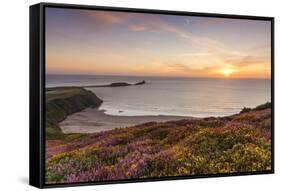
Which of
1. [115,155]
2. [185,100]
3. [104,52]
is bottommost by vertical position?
[115,155]

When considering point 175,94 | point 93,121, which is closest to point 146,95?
point 175,94

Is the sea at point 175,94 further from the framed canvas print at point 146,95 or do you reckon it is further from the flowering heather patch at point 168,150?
the flowering heather patch at point 168,150

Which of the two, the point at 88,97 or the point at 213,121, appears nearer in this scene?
the point at 88,97

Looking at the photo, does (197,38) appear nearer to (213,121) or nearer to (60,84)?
(213,121)

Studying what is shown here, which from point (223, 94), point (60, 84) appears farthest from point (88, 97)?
point (223, 94)

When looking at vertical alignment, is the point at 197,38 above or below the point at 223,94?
above

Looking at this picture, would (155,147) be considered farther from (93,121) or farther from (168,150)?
(93,121)
